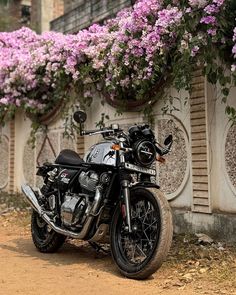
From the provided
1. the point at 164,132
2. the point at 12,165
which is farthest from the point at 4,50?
the point at 164,132

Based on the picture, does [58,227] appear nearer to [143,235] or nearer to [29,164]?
[143,235]

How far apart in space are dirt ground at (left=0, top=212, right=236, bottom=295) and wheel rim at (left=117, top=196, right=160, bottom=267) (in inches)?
8.8

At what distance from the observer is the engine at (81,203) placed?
5.06m

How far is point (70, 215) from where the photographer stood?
520cm

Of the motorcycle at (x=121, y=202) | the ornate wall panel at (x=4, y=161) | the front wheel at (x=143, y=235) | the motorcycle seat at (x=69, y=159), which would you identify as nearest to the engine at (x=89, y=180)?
the motorcycle at (x=121, y=202)

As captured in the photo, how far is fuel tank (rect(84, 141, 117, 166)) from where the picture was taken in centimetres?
492

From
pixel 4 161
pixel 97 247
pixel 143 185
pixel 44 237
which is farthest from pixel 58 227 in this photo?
pixel 4 161

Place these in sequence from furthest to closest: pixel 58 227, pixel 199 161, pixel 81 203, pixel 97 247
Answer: pixel 199 161 → pixel 97 247 → pixel 58 227 → pixel 81 203

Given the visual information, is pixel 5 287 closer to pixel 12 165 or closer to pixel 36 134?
pixel 36 134

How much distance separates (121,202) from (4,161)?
23.6 ft

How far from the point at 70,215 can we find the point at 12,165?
19.9 ft

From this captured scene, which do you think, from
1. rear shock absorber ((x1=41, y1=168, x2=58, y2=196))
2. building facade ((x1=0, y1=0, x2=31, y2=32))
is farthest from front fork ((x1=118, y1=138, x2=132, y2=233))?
building facade ((x1=0, y1=0, x2=31, y2=32))

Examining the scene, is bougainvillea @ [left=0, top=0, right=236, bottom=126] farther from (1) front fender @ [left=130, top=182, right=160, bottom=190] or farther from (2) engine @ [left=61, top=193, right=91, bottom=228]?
(2) engine @ [left=61, top=193, right=91, bottom=228]

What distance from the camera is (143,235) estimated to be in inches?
182
